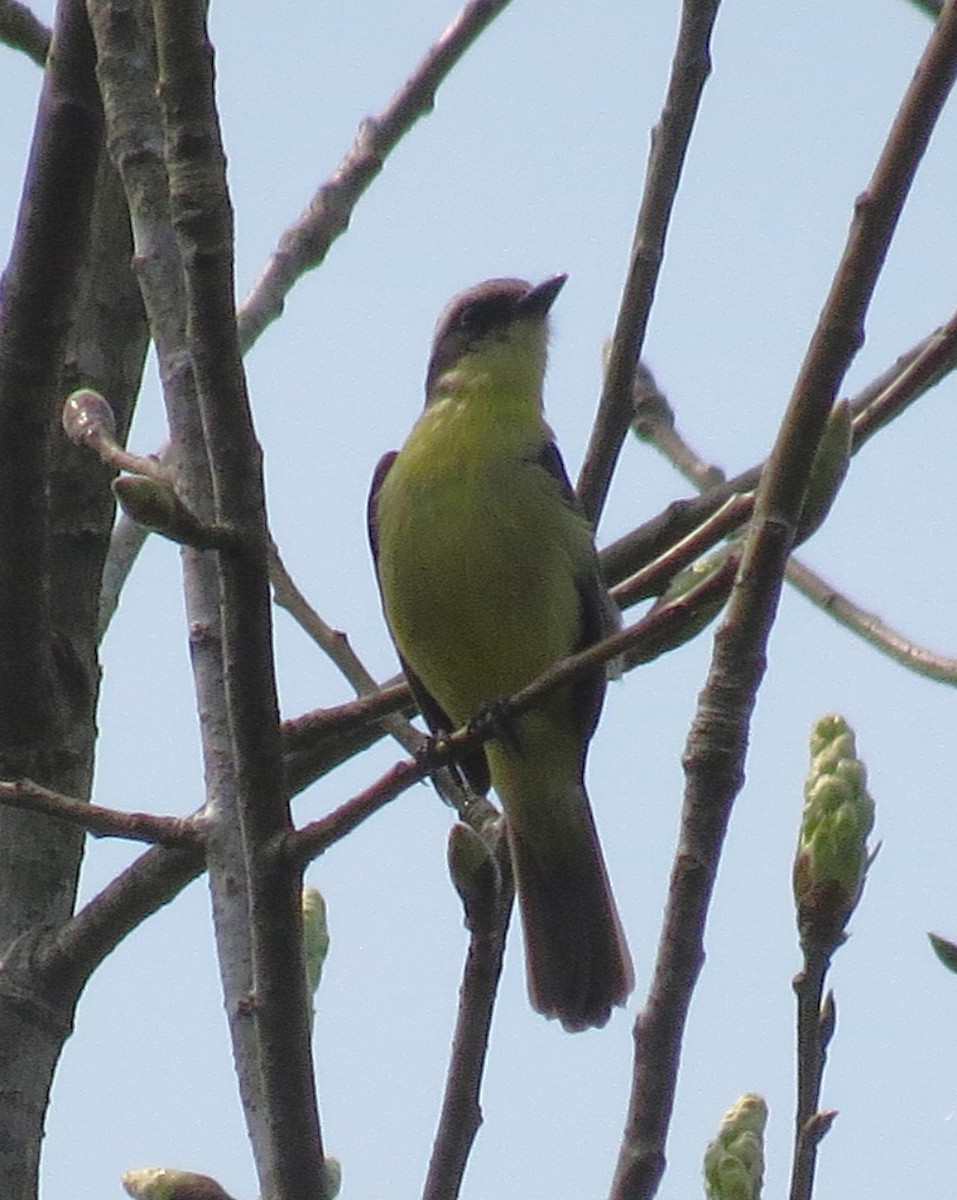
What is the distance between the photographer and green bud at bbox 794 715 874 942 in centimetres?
207

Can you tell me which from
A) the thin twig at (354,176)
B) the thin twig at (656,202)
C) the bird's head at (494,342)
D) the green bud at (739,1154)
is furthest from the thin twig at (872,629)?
the bird's head at (494,342)

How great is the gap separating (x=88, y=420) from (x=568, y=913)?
276 centimetres

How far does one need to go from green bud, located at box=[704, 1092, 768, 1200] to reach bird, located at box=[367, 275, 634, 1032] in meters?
2.46

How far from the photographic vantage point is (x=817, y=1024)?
1.85 metres

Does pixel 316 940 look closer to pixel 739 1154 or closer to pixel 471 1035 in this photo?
pixel 471 1035

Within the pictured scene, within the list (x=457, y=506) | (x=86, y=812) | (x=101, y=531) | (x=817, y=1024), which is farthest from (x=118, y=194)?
(x=817, y=1024)

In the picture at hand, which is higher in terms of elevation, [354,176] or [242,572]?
[354,176]

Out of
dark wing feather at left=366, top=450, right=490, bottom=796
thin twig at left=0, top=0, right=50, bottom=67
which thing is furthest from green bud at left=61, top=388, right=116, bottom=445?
dark wing feather at left=366, top=450, right=490, bottom=796

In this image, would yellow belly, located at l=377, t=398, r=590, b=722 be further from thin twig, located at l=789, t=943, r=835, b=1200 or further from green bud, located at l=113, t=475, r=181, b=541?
thin twig, located at l=789, t=943, r=835, b=1200

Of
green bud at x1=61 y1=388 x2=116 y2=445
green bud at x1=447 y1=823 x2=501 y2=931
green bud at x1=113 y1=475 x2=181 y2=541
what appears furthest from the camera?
green bud at x1=61 y1=388 x2=116 y2=445

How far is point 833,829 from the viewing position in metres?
2.14

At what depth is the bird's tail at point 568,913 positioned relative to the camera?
455 centimetres

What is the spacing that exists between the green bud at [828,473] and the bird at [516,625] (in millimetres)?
2425

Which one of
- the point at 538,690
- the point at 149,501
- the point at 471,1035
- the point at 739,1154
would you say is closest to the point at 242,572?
the point at 149,501
